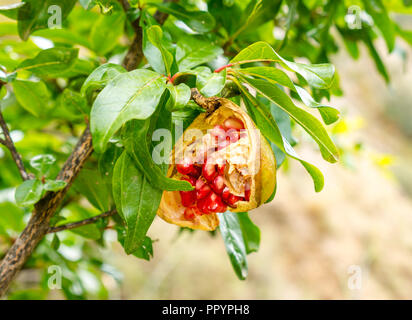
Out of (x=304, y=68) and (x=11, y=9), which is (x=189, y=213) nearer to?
(x=304, y=68)

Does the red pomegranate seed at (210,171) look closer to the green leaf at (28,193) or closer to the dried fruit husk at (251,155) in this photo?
the dried fruit husk at (251,155)

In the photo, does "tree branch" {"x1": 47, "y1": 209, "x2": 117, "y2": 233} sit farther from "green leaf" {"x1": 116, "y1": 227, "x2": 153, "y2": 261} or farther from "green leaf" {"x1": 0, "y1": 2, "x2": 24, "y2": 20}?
"green leaf" {"x1": 0, "y1": 2, "x2": 24, "y2": 20}

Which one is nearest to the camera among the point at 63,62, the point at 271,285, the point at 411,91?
the point at 63,62

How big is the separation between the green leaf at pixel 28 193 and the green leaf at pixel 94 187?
0.11 m

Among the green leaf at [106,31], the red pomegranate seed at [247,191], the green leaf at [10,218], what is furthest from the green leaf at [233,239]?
the green leaf at [10,218]

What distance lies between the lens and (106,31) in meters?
0.66

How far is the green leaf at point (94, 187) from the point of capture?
24.4 inches

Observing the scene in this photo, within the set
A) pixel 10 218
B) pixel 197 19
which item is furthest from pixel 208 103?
pixel 10 218

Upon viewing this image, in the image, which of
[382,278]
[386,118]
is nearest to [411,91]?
[386,118]

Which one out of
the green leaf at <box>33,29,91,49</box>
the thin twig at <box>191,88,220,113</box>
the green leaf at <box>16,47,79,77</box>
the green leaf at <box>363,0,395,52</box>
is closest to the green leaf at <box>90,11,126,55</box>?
the green leaf at <box>33,29,91,49</box>

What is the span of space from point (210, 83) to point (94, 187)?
316 millimetres
